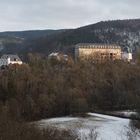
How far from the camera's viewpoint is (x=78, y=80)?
2117 inches

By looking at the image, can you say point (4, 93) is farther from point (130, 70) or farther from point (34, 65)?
point (130, 70)

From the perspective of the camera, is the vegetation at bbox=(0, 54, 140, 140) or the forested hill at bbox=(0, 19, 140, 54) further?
the forested hill at bbox=(0, 19, 140, 54)

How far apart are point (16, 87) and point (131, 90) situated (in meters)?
13.4

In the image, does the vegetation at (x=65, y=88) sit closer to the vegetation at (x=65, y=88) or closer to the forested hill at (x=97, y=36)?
the vegetation at (x=65, y=88)

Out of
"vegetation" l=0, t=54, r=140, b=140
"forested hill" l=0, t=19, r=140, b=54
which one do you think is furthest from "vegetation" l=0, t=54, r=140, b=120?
"forested hill" l=0, t=19, r=140, b=54

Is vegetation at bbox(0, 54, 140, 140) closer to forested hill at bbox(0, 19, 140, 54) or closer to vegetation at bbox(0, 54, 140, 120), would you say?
vegetation at bbox(0, 54, 140, 120)

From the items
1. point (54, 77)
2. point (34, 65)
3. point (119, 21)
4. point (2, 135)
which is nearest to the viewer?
point (2, 135)

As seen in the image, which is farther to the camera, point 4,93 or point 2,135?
point 4,93

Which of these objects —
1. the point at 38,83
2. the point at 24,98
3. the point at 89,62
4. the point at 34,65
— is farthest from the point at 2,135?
the point at 89,62

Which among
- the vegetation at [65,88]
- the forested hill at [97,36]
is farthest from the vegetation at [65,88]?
the forested hill at [97,36]

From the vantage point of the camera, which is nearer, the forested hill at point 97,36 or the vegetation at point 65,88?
the vegetation at point 65,88

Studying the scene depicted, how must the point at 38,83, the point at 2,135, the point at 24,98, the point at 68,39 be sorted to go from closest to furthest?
the point at 2,135
the point at 24,98
the point at 38,83
the point at 68,39

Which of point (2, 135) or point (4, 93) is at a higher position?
point (2, 135)

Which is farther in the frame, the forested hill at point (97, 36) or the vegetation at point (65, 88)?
the forested hill at point (97, 36)
